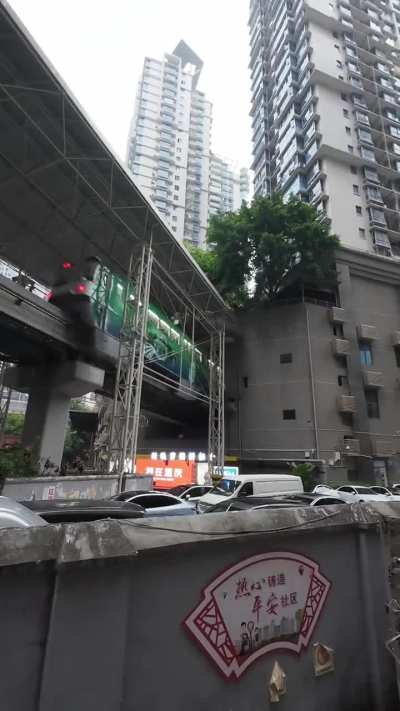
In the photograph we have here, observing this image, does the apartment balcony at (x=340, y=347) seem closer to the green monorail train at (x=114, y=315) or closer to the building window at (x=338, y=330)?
the building window at (x=338, y=330)

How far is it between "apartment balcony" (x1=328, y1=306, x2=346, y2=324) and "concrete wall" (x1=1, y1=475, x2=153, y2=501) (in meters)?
18.1

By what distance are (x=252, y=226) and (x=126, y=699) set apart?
25.8 m

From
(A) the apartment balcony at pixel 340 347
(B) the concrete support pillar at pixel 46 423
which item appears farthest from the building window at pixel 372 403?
(B) the concrete support pillar at pixel 46 423

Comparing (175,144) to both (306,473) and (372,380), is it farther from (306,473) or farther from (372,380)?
(306,473)

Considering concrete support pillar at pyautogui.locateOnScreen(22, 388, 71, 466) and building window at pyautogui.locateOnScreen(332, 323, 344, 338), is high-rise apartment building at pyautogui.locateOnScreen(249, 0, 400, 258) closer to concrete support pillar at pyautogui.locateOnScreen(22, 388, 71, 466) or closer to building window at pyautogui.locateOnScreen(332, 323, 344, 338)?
building window at pyautogui.locateOnScreen(332, 323, 344, 338)

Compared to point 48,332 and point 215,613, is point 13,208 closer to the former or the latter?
point 48,332

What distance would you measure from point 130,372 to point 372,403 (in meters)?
18.3

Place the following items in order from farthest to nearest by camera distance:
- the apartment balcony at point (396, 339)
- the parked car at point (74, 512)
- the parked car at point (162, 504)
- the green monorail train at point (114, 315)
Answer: the apartment balcony at point (396, 339) < the green monorail train at point (114, 315) < the parked car at point (162, 504) < the parked car at point (74, 512)

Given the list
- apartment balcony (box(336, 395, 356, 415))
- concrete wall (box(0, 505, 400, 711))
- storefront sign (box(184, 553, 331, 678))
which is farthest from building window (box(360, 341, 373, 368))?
storefront sign (box(184, 553, 331, 678))

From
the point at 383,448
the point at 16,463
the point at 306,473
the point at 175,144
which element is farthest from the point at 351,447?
the point at 175,144

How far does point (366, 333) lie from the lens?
25.5m

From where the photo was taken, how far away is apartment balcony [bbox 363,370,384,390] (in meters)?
24.3

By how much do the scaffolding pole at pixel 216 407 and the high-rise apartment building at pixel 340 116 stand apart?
18.6 m

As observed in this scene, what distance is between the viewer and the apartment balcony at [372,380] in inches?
957
